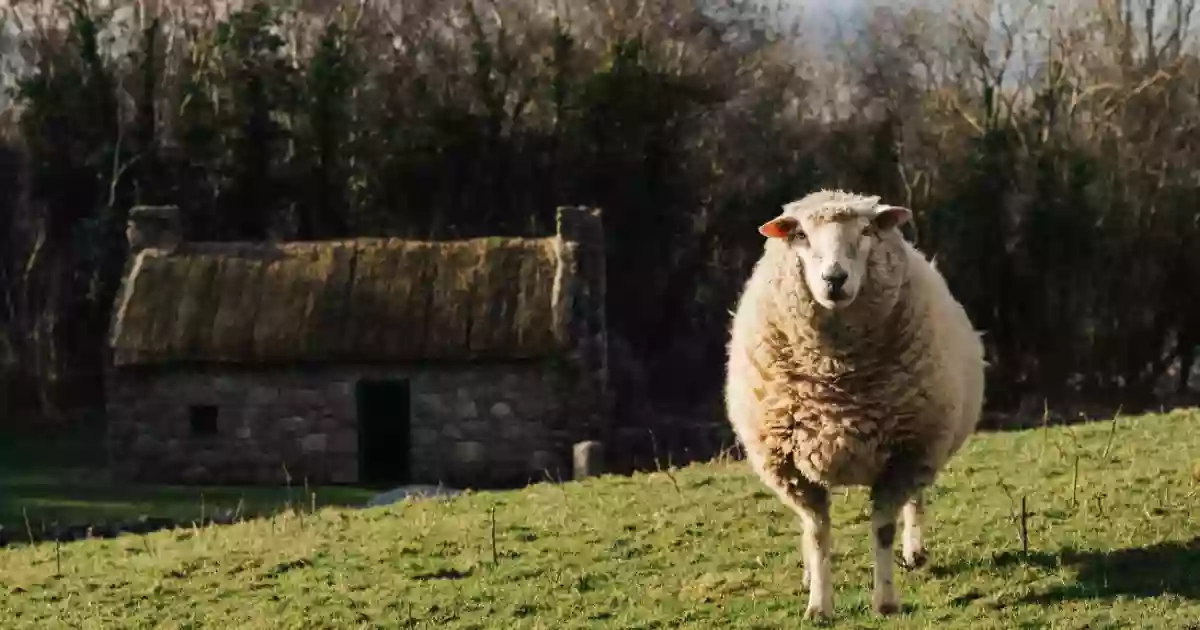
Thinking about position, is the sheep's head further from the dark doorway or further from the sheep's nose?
the dark doorway

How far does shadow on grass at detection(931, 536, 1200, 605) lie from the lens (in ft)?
23.5

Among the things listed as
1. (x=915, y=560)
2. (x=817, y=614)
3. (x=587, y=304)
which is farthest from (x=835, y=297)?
(x=587, y=304)

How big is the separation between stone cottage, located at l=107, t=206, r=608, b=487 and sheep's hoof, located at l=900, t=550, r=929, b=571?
13.0 metres

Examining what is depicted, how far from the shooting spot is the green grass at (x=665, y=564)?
7359 millimetres

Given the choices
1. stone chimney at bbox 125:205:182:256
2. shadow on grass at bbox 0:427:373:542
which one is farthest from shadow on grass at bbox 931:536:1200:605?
stone chimney at bbox 125:205:182:256

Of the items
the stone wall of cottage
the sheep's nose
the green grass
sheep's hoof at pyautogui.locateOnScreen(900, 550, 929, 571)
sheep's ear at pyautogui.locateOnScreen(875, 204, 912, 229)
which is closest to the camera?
the sheep's nose

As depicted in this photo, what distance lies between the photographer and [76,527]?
14898 millimetres

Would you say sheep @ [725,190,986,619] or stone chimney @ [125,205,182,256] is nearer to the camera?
sheep @ [725,190,986,619]

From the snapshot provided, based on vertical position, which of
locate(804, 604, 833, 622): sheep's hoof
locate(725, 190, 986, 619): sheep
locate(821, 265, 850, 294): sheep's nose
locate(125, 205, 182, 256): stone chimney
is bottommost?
locate(804, 604, 833, 622): sheep's hoof

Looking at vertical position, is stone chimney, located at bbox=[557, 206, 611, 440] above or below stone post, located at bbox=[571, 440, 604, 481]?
above

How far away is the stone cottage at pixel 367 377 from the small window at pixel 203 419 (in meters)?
0.02

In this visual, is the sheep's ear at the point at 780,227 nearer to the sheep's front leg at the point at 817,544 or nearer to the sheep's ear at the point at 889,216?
the sheep's ear at the point at 889,216

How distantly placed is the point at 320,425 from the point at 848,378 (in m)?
15.5

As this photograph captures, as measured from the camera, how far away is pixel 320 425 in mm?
21375
